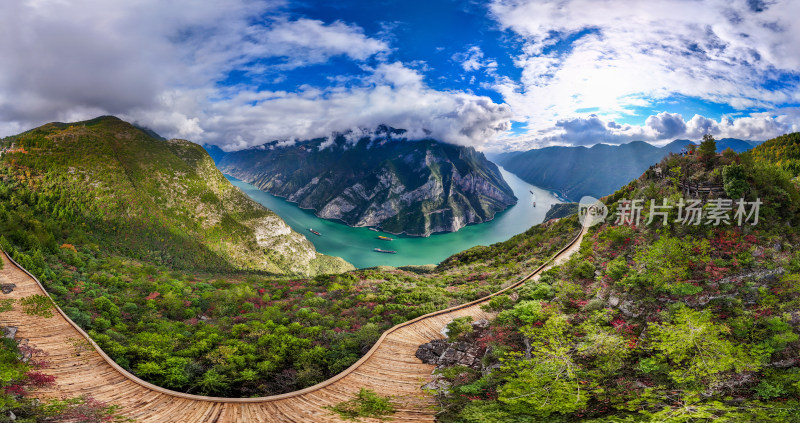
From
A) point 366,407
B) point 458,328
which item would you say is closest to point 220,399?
point 366,407

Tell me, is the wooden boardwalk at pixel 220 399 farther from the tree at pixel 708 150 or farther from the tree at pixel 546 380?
the tree at pixel 708 150

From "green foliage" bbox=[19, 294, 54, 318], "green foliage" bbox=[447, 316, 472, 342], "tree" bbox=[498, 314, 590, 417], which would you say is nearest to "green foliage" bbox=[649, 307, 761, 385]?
"tree" bbox=[498, 314, 590, 417]

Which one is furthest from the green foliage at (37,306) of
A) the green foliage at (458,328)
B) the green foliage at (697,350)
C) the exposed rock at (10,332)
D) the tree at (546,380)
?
the green foliage at (697,350)

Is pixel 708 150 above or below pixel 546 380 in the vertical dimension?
above

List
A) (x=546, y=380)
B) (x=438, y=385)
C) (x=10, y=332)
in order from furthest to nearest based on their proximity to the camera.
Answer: (x=10, y=332), (x=438, y=385), (x=546, y=380)

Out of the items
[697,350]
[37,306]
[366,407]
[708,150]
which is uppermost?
[708,150]

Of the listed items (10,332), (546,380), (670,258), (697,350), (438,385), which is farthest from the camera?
(670,258)

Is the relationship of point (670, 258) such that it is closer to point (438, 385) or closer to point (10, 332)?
point (438, 385)
